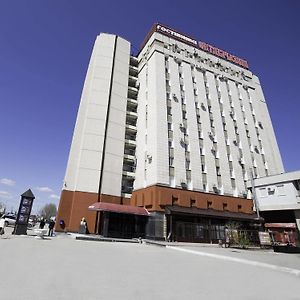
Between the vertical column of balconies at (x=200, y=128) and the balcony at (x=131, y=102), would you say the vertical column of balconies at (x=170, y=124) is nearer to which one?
the vertical column of balconies at (x=200, y=128)

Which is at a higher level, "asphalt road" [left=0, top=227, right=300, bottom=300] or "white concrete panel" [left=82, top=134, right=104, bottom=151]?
"white concrete panel" [left=82, top=134, right=104, bottom=151]

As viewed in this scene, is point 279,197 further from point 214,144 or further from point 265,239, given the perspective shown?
point 265,239

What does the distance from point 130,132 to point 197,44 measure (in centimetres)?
2227

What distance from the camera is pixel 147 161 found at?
3284 cm

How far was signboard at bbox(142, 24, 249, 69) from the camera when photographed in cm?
4300

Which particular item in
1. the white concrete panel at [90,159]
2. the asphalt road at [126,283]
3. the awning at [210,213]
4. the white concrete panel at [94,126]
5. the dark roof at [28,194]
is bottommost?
the asphalt road at [126,283]

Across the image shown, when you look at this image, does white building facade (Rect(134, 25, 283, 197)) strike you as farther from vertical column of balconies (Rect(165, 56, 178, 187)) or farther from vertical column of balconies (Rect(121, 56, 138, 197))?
vertical column of balconies (Rect(121, 56, 138, 197))

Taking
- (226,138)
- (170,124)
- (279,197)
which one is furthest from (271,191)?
(170,124)

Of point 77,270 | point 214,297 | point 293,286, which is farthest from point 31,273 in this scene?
point 293,286

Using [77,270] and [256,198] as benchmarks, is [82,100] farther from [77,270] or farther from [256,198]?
[77,270]

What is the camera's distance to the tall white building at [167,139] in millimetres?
30656

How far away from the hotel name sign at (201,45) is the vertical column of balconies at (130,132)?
716 centimetres

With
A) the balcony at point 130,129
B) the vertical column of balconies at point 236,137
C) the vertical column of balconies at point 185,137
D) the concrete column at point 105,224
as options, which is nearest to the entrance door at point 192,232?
the vertical column of balconies at point 185,137

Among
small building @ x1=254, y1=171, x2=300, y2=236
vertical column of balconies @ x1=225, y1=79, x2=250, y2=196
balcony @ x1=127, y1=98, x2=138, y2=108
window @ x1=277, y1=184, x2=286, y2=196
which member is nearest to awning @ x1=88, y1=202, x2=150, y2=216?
small building @ x1=254, y1=171, x2=300, y2=236
